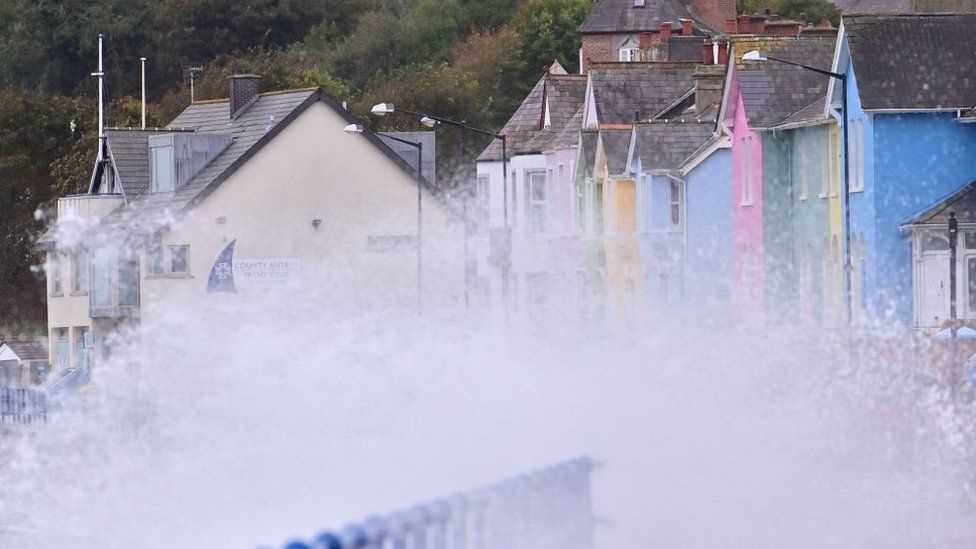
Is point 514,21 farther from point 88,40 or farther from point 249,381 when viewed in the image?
point 249,381

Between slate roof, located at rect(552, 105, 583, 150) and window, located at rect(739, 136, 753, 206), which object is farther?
slate roof, located at rect(552, 105, 583, 150)

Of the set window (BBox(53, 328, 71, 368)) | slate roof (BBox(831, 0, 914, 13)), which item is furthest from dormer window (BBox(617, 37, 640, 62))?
window (BBox(53, 328, 71, 368))

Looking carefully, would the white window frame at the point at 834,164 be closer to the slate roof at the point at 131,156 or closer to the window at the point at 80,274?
the slate roof at the point at 131,156

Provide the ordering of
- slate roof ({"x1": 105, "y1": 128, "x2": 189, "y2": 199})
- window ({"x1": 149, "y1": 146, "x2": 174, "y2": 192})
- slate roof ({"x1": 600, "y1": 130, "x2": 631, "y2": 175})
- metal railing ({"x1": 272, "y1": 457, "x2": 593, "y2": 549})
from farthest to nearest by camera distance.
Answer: slate roof ({"x1": 105, "y1": 128, "x2": 189, "y2": 199}) < window ({"x1": 149, "y1": 146, "x2": 174, "y2": 192}) < slate roof ({"x1": 600, "y1": 130, "x2": 631, "y2": 175}) < metal railing ({"x1": 272, "y1": 457, "x2": 593, "y2": 549})

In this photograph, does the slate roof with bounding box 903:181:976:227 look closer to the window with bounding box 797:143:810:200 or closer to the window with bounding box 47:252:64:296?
the window with bounding box 797:143:810:200

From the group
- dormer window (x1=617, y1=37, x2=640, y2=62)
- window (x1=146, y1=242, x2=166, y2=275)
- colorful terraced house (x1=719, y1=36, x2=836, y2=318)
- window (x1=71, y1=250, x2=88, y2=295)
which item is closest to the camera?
colorful terraced house (x1=719, y1=36, x2=836, y2=318)

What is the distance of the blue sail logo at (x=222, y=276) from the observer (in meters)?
57.9

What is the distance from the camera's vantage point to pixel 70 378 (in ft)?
191

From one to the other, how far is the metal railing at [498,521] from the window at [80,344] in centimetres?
4894

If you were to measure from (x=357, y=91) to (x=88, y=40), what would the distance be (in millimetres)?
14603

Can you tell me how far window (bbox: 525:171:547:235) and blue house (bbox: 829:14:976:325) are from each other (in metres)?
21.2

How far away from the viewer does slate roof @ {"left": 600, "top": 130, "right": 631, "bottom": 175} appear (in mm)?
56656

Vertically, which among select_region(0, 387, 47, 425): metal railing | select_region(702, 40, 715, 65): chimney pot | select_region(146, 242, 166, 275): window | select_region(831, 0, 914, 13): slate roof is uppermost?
select_region(831, 0, 914, 13): slate roof

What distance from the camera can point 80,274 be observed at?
65.5 m
